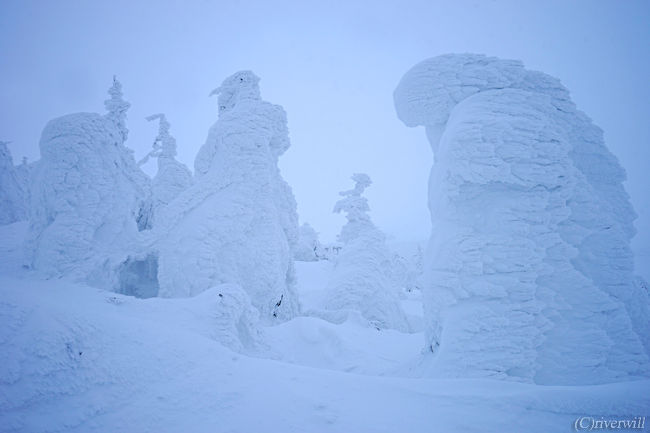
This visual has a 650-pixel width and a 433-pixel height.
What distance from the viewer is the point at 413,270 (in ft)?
117

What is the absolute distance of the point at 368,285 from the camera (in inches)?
Result: 480

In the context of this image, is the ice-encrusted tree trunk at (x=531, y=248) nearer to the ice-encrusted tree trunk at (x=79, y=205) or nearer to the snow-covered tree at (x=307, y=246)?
the ice-encrusted tree trunk at (x=79, y=205)

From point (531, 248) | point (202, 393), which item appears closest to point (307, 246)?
point (531, 248)

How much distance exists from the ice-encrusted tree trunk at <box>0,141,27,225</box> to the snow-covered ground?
60.7ft

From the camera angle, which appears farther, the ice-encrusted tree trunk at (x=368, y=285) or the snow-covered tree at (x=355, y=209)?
the snow-covered tree at (x=355, y=209)

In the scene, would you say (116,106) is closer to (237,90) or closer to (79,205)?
(237,90)

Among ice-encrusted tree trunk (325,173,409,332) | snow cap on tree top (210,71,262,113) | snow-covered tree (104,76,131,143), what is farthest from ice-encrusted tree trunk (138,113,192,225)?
ice-encrusted tree trunk (325,173,409,332)

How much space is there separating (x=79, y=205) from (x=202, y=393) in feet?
28.0

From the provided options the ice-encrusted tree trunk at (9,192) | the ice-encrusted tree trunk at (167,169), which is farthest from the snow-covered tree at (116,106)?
the ice-encrusted tree trunk at (9,192)

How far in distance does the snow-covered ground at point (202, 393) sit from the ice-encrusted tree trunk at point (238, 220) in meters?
5.02

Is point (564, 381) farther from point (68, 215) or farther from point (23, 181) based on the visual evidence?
point (23, 181)

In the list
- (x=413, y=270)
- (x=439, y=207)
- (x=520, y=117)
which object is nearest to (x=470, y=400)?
(x=439, y=207)

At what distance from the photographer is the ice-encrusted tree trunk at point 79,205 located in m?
8.23

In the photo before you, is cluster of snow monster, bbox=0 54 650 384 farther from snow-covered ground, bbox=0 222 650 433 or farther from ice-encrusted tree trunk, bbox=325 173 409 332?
ice-encrusted tree trunk, bbox=325 173 409 332
